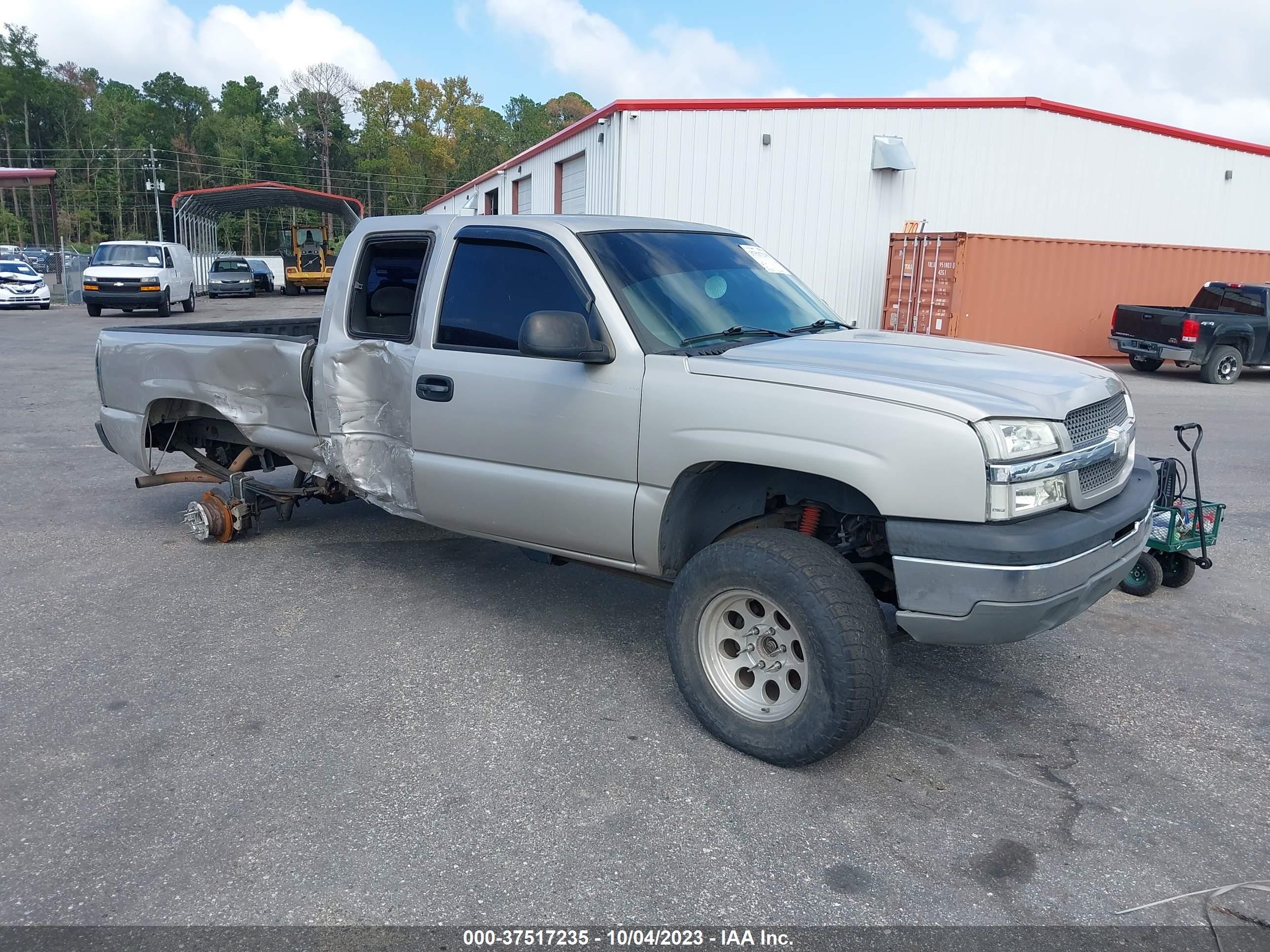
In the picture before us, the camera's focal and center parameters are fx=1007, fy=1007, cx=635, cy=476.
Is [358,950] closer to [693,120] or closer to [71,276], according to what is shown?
[693,120]

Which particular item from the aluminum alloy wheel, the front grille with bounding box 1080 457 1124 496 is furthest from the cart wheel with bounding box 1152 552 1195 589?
the aluminum alloy wheel

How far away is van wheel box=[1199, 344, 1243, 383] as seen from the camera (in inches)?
707

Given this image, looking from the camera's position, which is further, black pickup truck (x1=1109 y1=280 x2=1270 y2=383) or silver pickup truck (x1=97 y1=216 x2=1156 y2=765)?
black pickup truck (x1=1109 y1=280 x2=1270 y2=383)

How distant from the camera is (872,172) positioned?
20.5 metres

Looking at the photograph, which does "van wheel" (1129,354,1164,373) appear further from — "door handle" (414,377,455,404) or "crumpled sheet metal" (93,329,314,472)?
"door handle" (414,377,455,404)

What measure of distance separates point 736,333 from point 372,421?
1944 millimetres

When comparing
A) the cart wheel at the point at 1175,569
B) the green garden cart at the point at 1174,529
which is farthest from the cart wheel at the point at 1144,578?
the cart wheel at the point at 1175,569

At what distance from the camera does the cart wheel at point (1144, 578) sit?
5.56 meters

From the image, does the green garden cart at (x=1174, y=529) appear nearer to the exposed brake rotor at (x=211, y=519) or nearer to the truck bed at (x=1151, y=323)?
the exposed brake rotor at (x=211, y=519)

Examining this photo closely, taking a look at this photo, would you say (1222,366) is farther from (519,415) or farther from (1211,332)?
(519,415)

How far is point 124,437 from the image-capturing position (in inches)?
253

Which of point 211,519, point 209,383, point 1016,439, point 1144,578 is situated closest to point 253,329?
point 209,383

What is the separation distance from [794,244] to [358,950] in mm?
19337

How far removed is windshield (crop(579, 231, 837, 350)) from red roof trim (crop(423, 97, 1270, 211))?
48.3 ft
